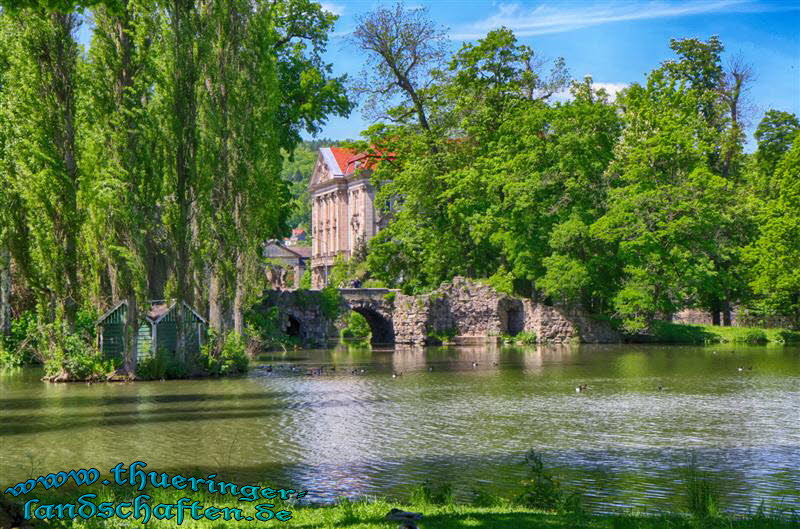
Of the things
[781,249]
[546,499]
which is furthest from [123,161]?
[781,249]

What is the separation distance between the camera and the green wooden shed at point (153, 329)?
2750 centimetres

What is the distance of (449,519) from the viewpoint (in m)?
8.65

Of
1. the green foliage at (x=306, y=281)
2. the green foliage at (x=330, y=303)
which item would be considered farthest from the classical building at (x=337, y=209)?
the green foliage at (x=330, y=303)

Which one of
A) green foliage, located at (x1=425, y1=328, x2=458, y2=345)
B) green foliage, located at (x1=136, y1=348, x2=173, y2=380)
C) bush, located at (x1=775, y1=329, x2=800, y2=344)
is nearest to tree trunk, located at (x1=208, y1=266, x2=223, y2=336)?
green foliage, located at (x1=136, y1=348, x2=173, y2=380)

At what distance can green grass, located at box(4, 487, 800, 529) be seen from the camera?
27.5ft

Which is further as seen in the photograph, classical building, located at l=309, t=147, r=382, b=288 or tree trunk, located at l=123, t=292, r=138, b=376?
classical building, located at l=309, t=147, r=382, b=288

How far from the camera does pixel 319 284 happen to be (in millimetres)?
101938

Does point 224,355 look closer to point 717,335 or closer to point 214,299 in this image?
point 214,299

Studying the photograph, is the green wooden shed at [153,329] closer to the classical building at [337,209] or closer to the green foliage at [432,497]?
the green foliage at [432,497]

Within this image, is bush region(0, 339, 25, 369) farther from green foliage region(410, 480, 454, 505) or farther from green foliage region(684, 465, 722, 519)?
green foliage region(684, 465, 722, 519)

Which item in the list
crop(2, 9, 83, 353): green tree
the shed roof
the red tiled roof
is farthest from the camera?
the red tiled roof

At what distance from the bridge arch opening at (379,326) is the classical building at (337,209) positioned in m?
33.9

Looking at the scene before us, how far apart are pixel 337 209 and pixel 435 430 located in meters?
82.6

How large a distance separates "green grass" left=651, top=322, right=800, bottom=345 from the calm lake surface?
18417 millimetres
